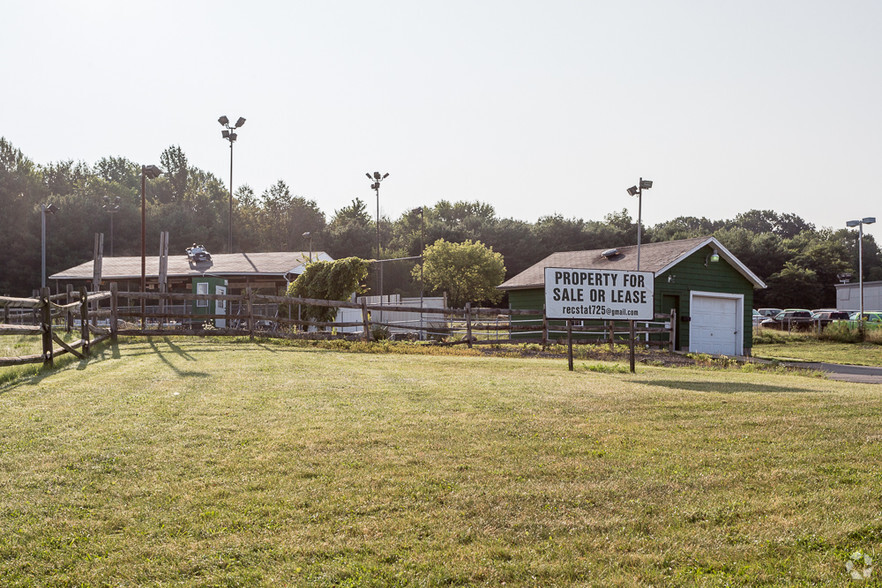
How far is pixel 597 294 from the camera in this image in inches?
547

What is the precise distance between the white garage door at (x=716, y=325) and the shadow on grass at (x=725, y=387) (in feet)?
52.4

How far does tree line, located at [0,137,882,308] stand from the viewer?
62.0 meters

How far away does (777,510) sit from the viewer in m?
4.71

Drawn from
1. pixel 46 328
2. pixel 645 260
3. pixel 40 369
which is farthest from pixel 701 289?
pixel 40 369

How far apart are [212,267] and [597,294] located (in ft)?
95.4

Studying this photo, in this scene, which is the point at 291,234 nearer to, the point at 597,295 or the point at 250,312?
the point at 250,312

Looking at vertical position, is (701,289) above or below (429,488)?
above

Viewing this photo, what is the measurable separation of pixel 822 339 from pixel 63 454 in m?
36.3

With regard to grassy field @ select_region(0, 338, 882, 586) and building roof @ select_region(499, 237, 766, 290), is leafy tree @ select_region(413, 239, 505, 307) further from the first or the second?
grassy field @ select_region(0, 338, 882, 586)

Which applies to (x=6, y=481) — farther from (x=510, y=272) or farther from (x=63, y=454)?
(x=510, y=272)

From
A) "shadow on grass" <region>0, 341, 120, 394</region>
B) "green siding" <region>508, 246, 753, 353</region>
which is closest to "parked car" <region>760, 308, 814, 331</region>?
"green siding" <region>508, 246, 753, 353</region>

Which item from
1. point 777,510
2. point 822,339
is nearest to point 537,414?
point 777,510

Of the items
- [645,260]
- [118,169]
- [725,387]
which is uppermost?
[118,169]

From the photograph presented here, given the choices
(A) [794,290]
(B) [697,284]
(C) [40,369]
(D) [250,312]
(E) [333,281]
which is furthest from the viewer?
(A) [794,290]
